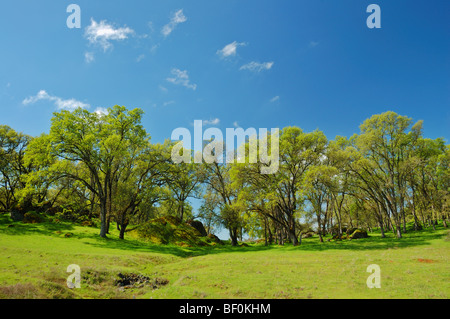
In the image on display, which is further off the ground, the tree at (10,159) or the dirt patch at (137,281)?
the tree at (10,159)

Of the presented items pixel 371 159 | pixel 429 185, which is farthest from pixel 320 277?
pixel 429 185

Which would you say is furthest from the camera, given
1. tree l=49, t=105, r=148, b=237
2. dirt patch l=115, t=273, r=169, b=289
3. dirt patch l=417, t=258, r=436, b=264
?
tree l=49, t=105, r=148, b=237

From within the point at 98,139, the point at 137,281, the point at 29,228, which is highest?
the point at 98,139

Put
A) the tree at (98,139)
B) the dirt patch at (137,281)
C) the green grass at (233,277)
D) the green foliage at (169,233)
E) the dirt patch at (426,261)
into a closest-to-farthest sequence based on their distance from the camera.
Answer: the green grass at (233,277) < the dirt patch at (137,281) < the dirt patch at (426,261) < the tree at (98,139) < the green foliage at (169,233)

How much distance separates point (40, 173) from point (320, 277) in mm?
32432

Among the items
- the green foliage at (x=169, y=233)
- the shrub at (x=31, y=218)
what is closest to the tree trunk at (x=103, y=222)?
the green foliage at (x=169, y=233)

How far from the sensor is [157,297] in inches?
437

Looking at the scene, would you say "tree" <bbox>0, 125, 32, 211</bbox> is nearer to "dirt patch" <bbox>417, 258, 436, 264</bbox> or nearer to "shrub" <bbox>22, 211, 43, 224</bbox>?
"shrub" <bbox>22, 211, 43, 224</bbox>

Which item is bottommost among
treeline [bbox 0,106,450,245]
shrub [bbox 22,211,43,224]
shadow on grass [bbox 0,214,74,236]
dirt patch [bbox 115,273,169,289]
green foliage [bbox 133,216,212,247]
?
green foliage [bbox 133,216,212,247]

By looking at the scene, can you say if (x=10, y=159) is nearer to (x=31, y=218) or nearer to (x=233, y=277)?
(x=31, y=218)

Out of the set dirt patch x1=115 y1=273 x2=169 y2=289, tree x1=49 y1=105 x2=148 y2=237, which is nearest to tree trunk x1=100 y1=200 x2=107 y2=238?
tree x1=49 y1=105 x2=148 y2=237

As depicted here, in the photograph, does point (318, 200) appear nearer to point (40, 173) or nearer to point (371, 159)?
point (371, 159)

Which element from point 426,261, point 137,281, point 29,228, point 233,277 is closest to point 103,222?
point 29,228

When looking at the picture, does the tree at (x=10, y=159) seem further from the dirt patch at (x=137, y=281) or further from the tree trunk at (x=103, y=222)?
the dirt patch at (x=137, y=281)
